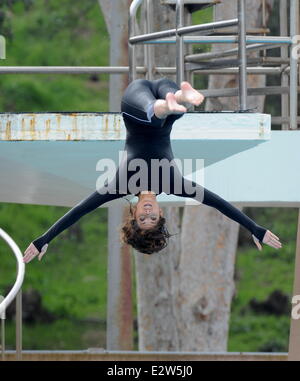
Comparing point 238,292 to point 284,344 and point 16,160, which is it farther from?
point 16,160

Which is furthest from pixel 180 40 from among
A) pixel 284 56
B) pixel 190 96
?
pixel 284 56

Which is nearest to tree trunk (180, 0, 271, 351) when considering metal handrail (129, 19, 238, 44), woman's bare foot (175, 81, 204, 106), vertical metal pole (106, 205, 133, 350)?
vertical metal pole (106, 205, 133, 350)

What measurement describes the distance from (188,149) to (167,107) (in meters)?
2.05

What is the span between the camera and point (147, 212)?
871cm

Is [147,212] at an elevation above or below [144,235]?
above

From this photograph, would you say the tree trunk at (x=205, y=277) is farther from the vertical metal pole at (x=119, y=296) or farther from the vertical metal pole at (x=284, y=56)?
the vertical metal pole at (x=284, y=56)

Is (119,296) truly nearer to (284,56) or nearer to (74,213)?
(284,56)

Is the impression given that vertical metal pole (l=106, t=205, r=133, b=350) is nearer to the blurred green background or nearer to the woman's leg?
the woman's leg

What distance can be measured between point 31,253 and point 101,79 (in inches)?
937

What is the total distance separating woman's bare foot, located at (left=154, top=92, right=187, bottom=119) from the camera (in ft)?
25.0

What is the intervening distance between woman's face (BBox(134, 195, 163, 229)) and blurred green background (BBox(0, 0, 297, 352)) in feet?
64.7

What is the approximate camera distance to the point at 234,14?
18.9m

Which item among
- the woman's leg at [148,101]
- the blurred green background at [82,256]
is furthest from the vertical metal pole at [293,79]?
the blurred green background at [82,256]

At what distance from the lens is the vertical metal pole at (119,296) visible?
17.8 m
